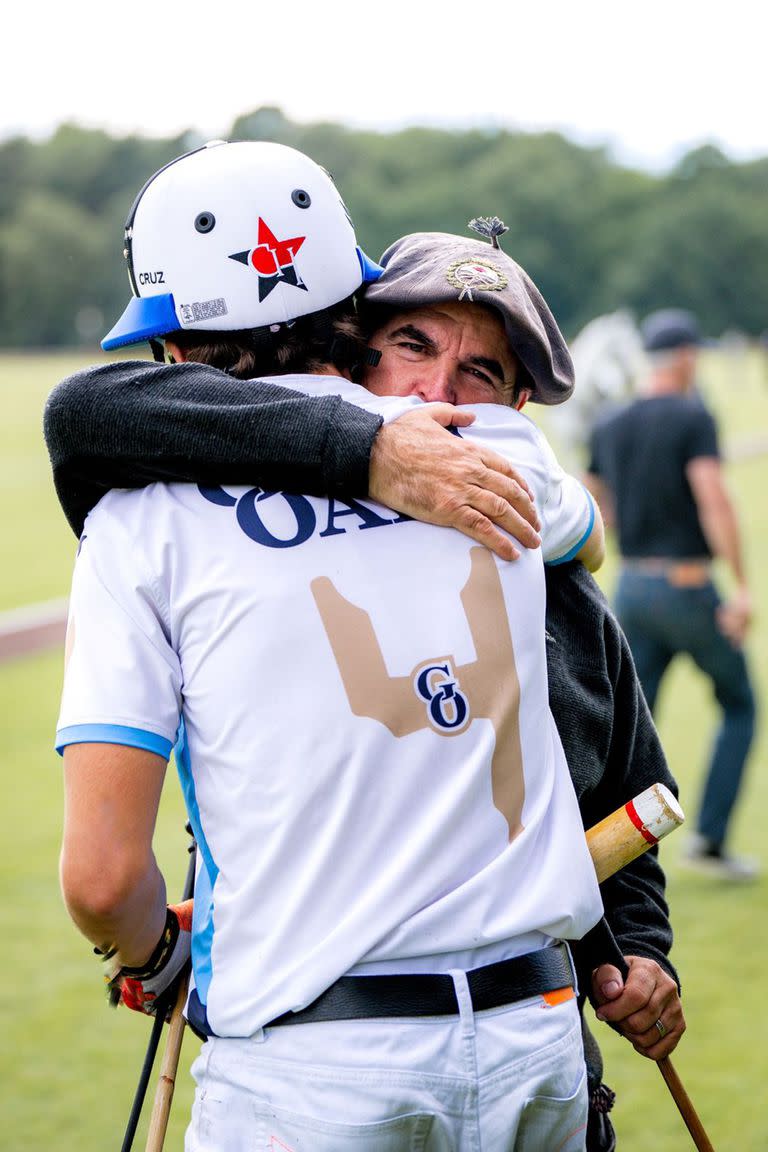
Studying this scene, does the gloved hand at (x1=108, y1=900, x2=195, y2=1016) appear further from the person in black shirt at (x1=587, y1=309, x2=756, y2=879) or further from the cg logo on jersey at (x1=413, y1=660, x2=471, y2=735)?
the person in black shirt at (x1=587, y1=309, x2=756, y2=879)

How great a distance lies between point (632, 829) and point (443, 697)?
54 cm

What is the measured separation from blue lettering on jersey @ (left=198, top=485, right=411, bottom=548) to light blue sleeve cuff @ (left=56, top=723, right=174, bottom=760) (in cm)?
30

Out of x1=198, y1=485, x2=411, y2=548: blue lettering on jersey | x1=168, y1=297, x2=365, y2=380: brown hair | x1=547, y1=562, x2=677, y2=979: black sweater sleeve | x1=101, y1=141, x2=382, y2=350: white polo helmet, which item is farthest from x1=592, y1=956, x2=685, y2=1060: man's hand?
x1=101, y1=141, x2=382, y2=350: white polo helmet

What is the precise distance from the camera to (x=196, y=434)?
6.27 feet

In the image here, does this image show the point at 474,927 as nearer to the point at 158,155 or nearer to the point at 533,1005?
the point at 533,1005

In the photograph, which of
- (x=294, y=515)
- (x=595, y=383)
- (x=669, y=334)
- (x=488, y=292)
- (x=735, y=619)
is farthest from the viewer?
(x=595, y=383)

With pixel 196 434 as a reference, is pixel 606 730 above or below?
below

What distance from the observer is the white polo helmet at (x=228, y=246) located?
2184 mm

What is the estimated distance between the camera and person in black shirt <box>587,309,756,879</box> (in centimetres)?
670

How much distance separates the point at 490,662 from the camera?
1.89m

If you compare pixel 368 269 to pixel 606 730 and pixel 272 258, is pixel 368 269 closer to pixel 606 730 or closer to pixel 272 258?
pixel 272 258

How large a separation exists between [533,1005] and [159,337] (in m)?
1.21

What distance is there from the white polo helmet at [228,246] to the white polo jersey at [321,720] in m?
0.40

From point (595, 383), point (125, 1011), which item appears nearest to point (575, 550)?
point (125, 1011)
